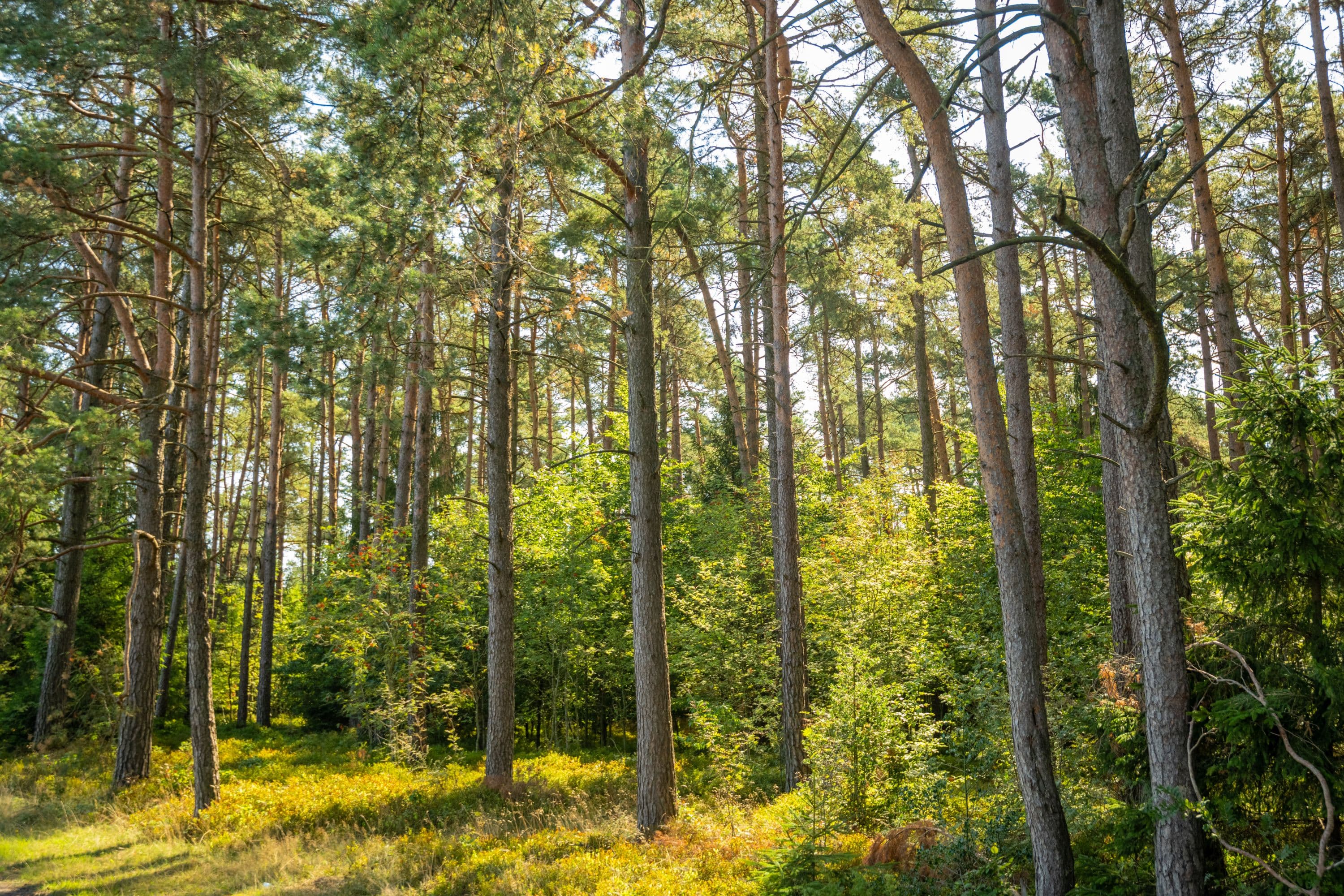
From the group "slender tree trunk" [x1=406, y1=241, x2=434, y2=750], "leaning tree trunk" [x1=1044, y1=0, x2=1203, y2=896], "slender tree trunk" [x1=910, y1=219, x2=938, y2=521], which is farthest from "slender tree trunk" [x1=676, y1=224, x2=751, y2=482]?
"leaning tree trunk" [x1=1044, y1=0, x2=1203, y2=896]

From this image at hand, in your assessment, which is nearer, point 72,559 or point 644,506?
point 644,506

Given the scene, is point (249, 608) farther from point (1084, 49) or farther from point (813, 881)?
point (1084, 49)

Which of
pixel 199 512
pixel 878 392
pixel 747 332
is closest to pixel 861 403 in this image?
pixel 878 392

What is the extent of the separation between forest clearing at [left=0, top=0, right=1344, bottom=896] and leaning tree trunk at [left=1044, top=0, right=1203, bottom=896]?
0.02m

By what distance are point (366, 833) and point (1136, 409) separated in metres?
9.32

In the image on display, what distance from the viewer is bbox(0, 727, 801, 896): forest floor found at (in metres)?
6.96

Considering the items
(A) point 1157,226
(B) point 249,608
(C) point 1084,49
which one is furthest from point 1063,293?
(B) point 249,608

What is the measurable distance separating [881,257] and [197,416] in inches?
384

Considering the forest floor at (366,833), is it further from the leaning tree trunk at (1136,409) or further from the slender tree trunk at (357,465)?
the slender tree trunk at (357,465)

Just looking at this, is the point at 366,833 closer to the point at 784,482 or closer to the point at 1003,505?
the point at 784,482

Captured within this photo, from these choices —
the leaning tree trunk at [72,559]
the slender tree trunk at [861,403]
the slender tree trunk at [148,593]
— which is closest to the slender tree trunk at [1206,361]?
the slender tree trunk at [861,403]

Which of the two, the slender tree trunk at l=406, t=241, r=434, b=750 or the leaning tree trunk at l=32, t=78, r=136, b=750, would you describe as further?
the leaning tree trunk at l=32, t=78, r=136, b=750

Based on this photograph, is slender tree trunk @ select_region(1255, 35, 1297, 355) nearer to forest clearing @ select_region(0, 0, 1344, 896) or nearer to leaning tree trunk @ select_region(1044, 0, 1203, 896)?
forest clearing @ select_region(0, 0, 1344, 896)

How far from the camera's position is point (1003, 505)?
5121 mm
